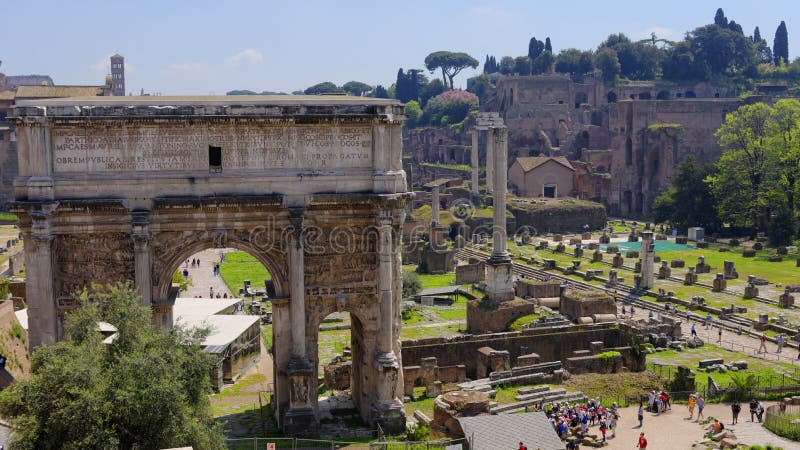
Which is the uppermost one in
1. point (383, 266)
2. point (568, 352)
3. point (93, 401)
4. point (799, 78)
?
point (799, 78)

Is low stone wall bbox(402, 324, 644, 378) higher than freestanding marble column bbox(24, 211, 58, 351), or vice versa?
freestanding marble column bbox(24, 211, 58, 351)

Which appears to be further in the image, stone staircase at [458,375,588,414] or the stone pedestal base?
the stone pedestal base

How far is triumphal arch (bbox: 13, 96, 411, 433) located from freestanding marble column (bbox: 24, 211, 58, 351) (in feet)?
0.09

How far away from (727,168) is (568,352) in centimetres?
3493

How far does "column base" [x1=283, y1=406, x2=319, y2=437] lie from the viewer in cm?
1850

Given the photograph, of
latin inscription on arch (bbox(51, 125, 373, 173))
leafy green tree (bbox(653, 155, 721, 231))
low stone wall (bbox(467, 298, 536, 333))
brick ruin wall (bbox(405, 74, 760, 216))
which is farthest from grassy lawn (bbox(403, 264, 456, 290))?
brick ruin wall (bbox(405, 74, 760, 216))

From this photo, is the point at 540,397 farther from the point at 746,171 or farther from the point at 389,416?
the point at 746,171

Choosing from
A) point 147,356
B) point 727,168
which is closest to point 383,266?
point 147,356

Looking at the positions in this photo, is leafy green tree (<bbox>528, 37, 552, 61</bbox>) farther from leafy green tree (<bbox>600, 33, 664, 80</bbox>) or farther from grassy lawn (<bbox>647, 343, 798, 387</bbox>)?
grassy lawn (<bbox>647, 343, 798, 387</bbox>)

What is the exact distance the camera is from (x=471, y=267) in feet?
144

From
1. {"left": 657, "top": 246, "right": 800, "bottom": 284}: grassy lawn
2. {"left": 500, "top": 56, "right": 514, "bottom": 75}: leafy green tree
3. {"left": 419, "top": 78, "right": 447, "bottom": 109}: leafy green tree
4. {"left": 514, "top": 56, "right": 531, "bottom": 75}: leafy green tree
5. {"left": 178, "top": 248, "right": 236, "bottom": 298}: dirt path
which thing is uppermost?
{"left": 500, "top": 56, "right": 514, "bottom": 75}: leafy green tree

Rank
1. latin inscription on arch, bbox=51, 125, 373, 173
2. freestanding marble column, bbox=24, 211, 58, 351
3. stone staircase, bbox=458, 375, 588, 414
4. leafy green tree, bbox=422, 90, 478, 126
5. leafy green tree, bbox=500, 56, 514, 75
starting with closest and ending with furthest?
freestanding marble column, bbox=24, 211, 58, 351 < latin inscription on arch, bbox=51, 125, 373, 173 < stone staircase, bbox=458, 375, 588, 414 < leafy green tree, bbox=422, 90, 478, 126 < leafy green tree, bbox=500, 56, 514, 75

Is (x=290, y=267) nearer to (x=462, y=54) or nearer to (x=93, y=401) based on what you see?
(x=93, y=401)

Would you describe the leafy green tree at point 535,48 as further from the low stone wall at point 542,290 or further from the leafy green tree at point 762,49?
the low stone wall at point 542,290
